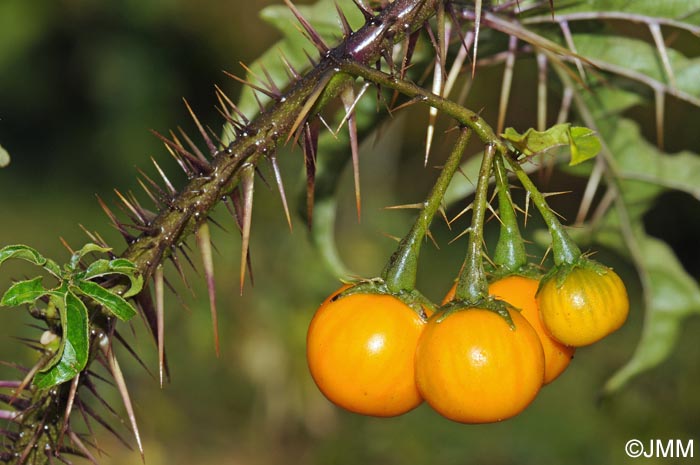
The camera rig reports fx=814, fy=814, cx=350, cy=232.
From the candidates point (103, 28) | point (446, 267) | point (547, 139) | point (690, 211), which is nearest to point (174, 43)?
point (103, 28)

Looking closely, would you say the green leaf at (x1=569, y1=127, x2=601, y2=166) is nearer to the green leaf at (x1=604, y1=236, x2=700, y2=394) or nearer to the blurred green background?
the green leaf at (x1=604, y1=236, x2=700, y2=394)

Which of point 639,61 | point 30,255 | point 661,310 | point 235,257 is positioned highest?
point 30,255

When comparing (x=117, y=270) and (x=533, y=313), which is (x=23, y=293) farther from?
(x=533, y=313)

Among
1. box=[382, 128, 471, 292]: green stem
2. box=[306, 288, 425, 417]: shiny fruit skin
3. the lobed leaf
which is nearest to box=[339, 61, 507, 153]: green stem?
box=[382, 128, 471, 292]: green stem

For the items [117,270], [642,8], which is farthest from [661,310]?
[117,270]

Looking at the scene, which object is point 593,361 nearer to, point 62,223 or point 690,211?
point 690,211

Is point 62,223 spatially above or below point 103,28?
below
